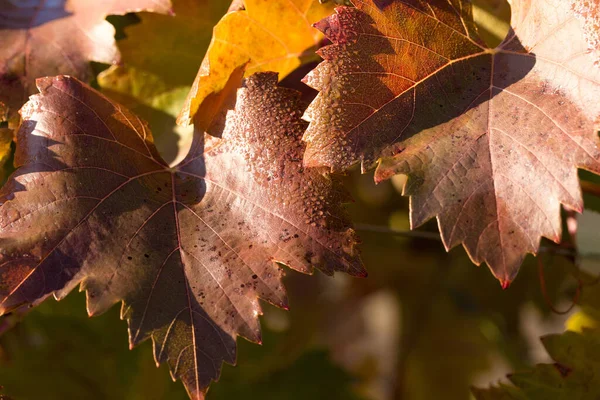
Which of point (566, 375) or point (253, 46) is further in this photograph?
point (566, 375)

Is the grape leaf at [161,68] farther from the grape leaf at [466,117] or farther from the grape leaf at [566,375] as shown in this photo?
the grape leaf at [566,375]

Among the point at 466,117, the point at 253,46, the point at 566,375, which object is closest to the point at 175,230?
the point at 253,46

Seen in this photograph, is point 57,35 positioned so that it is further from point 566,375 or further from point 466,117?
point 566,375

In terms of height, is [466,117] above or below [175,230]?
above

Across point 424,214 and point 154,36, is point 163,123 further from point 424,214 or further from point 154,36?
point 424,214

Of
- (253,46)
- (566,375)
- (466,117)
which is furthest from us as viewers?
(566,375)

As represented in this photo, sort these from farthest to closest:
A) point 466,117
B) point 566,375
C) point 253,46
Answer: point 566,375, point 253,46, point 466,117

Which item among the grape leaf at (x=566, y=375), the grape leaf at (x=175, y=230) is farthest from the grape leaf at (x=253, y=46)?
the grape leaf at (x=566, y=375)
